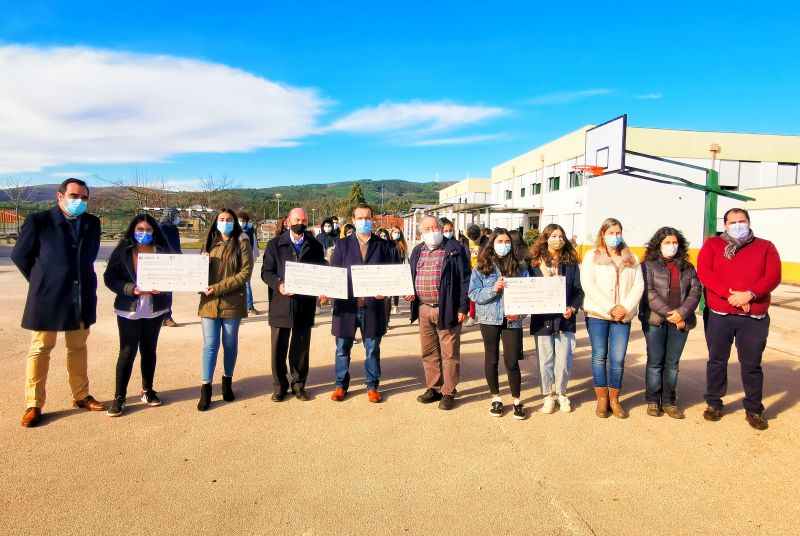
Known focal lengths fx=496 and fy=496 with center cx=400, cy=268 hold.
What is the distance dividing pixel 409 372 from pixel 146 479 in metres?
3.32

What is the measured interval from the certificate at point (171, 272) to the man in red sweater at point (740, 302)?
4864mm

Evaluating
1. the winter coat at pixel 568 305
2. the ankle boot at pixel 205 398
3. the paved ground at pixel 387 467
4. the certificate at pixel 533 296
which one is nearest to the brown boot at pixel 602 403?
the paved ground at pixel 387 467

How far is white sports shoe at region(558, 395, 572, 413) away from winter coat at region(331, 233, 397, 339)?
1.91 meters

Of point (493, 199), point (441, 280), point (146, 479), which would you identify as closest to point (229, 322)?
point (146, 479)

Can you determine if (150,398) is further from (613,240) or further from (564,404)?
(613,240)

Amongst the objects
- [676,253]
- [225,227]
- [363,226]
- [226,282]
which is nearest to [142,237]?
[225,227]

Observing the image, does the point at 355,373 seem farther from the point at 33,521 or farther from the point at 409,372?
the point at 33,521

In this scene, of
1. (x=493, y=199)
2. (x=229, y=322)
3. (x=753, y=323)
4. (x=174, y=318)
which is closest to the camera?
(x=753, y=323)

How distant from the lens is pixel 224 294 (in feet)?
15.9

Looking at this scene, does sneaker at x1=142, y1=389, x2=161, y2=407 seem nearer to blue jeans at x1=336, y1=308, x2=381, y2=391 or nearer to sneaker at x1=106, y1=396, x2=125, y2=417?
sneaker at x1=106, y1=396, x2=125, y2=417

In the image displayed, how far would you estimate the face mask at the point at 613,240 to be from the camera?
4750mm

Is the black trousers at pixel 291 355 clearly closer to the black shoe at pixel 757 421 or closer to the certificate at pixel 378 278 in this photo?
the certificate at pixel 378 278

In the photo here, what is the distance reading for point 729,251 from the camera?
4723 mm

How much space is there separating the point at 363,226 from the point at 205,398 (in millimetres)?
2295
